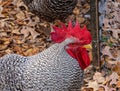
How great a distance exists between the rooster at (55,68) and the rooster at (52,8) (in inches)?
57.1

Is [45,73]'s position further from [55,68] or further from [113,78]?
[113,78]

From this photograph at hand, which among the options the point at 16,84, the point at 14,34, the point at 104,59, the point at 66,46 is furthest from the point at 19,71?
the point at 14,34

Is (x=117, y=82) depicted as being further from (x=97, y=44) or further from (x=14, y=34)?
(x=14, y=34)

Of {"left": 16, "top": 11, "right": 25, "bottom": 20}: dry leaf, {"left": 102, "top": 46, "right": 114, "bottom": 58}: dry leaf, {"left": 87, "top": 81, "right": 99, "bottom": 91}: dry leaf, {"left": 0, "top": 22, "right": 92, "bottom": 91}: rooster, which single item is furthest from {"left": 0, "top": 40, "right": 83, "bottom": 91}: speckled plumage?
{"left": 16, "top": 11, "right": 25, "bottom": 20}: dry leaf

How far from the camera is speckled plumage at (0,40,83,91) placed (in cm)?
316

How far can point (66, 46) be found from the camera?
3.17 metres

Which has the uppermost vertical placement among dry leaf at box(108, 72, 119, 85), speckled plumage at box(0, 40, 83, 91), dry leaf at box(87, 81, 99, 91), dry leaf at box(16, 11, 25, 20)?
dry leaf at box(16, 11, 25, 20)

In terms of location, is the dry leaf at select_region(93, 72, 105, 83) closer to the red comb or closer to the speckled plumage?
the speckled plumage

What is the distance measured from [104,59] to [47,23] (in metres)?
1.09

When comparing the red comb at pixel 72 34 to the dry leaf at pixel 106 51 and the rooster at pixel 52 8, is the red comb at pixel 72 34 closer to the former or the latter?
the rooster at pixel 52 8

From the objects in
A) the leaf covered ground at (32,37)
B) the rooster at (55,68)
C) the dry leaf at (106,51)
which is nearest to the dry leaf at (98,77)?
the leaf covered ground at (32,37)

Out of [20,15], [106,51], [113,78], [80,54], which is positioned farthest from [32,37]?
[80,54]

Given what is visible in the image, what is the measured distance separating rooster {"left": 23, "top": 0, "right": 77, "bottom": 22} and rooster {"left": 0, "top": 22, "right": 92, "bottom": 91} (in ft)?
4.76

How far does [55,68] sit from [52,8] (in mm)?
1749
